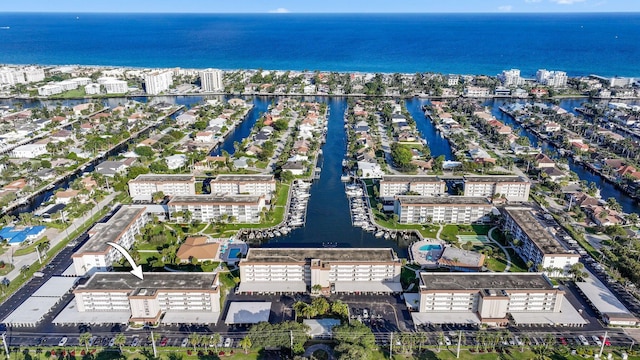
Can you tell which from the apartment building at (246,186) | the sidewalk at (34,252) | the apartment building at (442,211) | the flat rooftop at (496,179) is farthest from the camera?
the apartment building at (246,186)

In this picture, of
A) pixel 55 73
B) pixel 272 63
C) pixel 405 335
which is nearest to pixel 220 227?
pixel 405 335

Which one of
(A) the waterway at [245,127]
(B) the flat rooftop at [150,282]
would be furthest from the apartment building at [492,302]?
(A) the waterway at [245,127]

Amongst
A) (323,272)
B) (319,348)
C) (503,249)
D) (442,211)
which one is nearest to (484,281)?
(503,249)

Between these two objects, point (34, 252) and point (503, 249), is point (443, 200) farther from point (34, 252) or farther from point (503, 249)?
point (34, 252)

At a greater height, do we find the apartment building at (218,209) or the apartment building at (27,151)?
the apartment building at (27,151)

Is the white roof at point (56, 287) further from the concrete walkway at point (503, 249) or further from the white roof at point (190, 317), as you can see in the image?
the concrete walkway at point (503, 249)

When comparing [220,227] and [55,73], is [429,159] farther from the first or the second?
[55,73]
